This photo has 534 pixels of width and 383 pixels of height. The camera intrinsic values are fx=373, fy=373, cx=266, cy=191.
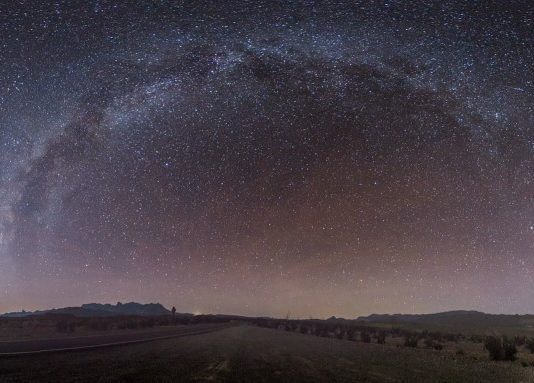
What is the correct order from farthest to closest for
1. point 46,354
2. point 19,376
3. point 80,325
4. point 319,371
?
1. point 80,325
2. point 46,354
3. point 319,371
4. point 19,376

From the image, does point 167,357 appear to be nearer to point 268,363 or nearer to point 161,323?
point 268,363

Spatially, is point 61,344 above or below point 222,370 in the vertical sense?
below

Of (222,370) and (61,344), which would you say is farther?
(61,344)

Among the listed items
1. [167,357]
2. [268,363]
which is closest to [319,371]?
[268,363]

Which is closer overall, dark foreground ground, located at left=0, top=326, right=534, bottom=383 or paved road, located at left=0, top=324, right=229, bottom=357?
dark foreground ground, located at left=0, top=326, right=534, bottom=383

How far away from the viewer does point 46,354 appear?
58.3ft

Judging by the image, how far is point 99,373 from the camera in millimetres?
13359

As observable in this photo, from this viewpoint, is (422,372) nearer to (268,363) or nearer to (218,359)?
(268,363)

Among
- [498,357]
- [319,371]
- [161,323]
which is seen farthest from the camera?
[161,323]

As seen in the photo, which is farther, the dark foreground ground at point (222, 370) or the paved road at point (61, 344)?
the paved road at point (61, 344)

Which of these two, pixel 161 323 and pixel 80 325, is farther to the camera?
pixel 161 323

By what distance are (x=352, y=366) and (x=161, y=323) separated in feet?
198

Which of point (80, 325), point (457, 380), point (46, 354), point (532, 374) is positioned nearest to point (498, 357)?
point (532, 374)

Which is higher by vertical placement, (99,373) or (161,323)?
(99,373)
